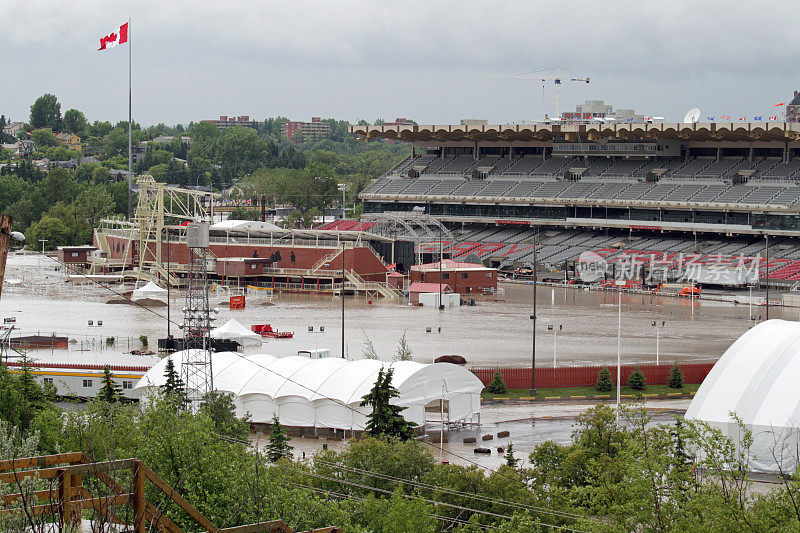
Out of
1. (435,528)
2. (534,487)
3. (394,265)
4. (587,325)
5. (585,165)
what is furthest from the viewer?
(585,165)

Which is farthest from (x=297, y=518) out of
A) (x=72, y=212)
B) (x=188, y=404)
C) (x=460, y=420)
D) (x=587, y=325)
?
(x=72, y=212)

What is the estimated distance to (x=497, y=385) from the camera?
1550 inches

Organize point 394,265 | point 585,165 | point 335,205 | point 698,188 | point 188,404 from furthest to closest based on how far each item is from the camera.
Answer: point 335,205, point 585,165, point 698,188, point 394,265, point 188,404

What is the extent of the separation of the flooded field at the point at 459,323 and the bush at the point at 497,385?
4435 millimetres

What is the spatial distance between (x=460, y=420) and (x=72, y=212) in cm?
8683

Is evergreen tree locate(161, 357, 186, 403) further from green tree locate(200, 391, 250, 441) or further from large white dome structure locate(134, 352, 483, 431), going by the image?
green tree locate(200, 391, 250, 441)

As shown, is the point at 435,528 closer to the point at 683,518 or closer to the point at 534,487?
the point at 534,487

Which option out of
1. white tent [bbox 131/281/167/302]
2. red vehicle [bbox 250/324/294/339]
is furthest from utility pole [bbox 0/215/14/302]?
white tent [bbox 131/281/167/302]

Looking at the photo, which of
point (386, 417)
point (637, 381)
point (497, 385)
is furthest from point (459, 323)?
point (386, 417)

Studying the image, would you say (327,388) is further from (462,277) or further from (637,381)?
(462,277)

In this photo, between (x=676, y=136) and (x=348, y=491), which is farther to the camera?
(x=676, y=136)

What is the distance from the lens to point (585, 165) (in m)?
99.2

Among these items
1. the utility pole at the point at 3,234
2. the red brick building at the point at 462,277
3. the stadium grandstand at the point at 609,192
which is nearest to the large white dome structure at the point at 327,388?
the utility pole at the point at 3,234

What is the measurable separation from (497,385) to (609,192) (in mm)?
56075
